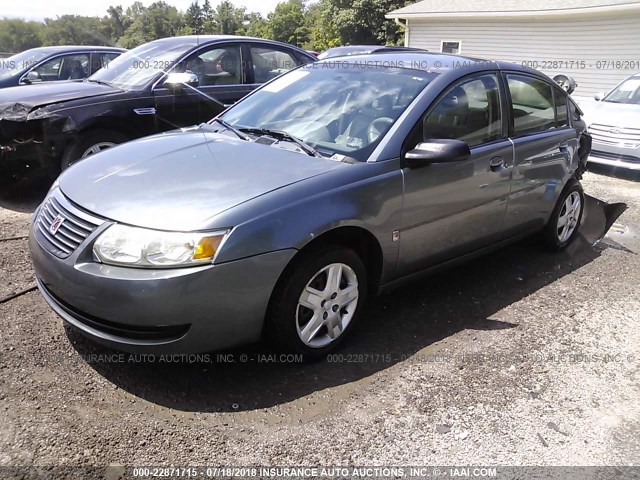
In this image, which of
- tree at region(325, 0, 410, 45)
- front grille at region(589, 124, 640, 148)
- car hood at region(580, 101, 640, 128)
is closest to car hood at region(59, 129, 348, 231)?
front grille at region(589, 124, 640, 148)

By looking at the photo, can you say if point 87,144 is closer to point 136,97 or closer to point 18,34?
point 136,97

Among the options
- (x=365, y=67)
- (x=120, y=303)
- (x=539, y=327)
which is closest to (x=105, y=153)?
(x=120, y=303)

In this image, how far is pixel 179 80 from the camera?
5.78m

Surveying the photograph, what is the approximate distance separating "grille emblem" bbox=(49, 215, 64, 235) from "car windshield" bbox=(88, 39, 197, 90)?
3530 millimetres

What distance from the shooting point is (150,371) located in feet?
9.86

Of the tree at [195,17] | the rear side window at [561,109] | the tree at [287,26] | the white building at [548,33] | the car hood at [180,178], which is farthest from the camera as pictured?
the tree at [195,17]

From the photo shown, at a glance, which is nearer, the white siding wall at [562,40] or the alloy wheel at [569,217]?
the alloy wheel at [569,217]

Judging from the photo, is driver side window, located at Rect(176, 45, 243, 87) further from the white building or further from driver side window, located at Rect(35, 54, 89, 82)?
the white building

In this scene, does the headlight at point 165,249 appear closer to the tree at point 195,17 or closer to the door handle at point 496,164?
the door handle at point 496,164

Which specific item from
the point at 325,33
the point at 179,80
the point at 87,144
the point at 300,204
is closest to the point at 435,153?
the point at 300,204

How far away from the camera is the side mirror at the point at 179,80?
19.0 feet

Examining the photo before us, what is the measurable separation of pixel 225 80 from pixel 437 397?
15.8 feet

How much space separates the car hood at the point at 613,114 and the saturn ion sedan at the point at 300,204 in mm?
5082

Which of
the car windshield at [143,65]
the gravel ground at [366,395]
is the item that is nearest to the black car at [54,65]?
the car windshield at [143,65]
